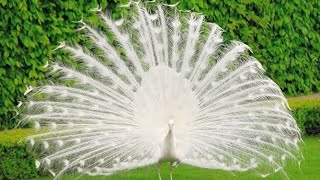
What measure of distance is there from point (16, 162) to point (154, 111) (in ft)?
5.66

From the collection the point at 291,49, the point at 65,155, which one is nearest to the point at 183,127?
the point at 65,155

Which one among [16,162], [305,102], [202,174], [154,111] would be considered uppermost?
[305,102]

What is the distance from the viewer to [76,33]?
10352 mm

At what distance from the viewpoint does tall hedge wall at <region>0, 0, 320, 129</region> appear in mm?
9758

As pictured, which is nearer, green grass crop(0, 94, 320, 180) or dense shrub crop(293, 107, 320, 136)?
green grass crop(0, 94, 320, 180)

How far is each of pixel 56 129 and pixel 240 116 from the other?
1634 mm

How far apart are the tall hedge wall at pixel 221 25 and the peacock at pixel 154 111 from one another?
1.76 meters

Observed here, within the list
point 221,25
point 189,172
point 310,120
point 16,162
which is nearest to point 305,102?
point 310,120

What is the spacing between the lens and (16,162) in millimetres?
8656

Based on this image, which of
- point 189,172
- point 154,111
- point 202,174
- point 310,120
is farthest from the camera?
point 310,120

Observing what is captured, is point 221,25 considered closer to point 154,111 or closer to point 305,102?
point 305,102

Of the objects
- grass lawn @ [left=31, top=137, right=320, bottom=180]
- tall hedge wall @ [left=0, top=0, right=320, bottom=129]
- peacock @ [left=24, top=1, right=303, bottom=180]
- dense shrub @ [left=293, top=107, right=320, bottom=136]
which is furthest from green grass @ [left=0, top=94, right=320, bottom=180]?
dense shrub @ [left=293, top=107, right=320, bottom=136]

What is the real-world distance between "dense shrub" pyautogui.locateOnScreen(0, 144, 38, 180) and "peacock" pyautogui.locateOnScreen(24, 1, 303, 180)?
0.57m

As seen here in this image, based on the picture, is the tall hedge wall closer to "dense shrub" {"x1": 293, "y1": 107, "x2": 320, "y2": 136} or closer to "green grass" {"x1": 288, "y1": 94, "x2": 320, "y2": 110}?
"green grass" {"x1": 288, "y1": 94, "x2": 320, "y2": 110}
